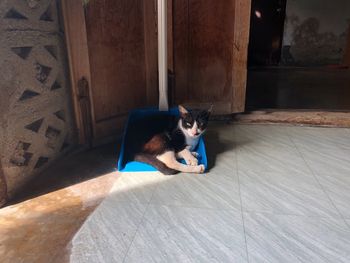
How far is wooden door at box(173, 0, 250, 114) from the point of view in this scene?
2.49 metres

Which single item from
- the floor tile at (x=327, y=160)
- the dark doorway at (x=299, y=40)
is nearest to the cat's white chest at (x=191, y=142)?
the floor tile at (x=327, y=160)

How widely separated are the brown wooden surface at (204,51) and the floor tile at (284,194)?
3.55 ft

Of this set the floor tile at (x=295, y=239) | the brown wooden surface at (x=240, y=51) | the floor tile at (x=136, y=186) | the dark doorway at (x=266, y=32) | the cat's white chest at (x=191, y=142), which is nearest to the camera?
the floor tile at (x=295, y=239)

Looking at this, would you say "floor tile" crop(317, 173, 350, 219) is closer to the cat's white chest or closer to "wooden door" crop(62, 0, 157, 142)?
the cat's white chest

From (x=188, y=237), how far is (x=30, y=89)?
1197mm

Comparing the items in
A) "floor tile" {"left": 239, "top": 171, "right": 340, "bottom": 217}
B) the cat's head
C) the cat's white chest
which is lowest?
"floor tile" {"left": 239, "top": 171, "right": 340, "bottom": 217}

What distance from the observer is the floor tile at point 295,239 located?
117 centimetres

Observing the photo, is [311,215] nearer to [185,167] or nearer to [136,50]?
[185,167]

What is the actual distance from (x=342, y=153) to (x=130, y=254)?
5.62 ft

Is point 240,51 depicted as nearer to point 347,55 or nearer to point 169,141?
point 169,141

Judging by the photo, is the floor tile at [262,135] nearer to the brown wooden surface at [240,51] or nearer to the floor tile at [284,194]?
the brown wooden surface at [240,51]

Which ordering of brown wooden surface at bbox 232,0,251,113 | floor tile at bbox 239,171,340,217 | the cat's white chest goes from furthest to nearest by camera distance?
brown wooden surface at bbox 232,0,251,113, the cat's white chest, floor tile at bbox 239,171,340,217

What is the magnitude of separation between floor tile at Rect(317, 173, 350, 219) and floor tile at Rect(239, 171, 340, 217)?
4 centimetres

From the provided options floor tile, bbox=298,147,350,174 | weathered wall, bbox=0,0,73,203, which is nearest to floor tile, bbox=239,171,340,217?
floor tile, bbox=298,147,350,174
